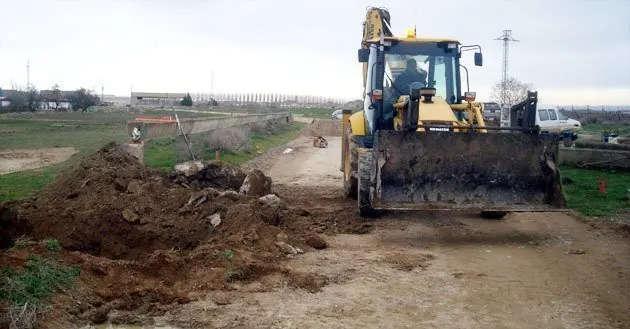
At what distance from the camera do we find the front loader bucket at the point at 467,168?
9.70m

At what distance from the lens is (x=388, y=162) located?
31.9 ft

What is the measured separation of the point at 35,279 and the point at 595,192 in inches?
503

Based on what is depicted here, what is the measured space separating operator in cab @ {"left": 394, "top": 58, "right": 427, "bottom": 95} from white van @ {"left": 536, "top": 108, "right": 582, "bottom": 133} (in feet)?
68.5

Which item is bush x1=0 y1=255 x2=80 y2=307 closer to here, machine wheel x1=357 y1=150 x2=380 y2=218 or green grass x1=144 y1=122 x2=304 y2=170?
machine wheel x1=357 y1=150 x2=380 y2=218

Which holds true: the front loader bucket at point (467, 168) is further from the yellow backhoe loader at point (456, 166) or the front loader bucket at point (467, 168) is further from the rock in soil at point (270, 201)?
the rock in soil at point (270, 201)

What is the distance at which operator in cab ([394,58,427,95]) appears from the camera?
1193 cm

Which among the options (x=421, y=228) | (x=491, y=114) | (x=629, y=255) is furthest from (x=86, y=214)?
(x=491, y=114)

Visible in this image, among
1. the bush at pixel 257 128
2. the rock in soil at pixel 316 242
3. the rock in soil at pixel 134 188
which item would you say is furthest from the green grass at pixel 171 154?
the rock in soil at pixel 316 242

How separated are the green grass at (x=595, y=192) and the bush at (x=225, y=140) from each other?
35.2 feet

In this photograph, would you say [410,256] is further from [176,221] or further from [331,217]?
[176,221]

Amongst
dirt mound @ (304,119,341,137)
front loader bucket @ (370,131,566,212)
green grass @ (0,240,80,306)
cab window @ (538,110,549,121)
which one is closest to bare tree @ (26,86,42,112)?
dirt mound @ (304,119,341,137)

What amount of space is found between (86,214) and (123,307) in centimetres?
342

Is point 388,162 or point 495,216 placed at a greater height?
point 388,162

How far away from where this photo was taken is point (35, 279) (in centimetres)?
586
